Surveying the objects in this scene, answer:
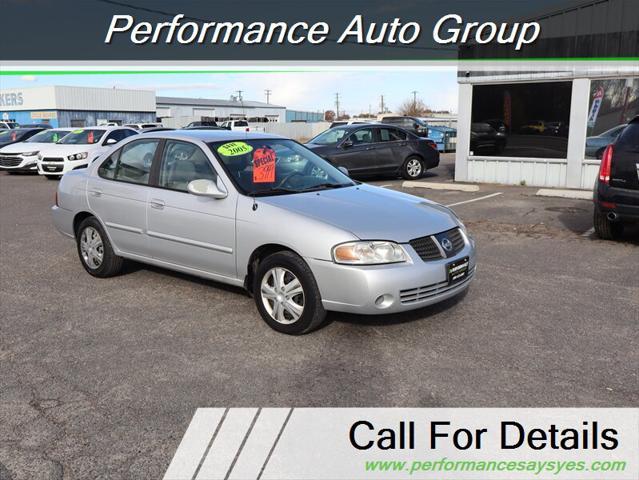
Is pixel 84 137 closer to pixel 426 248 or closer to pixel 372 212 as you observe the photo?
pixel 372 212

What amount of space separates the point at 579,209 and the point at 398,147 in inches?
235

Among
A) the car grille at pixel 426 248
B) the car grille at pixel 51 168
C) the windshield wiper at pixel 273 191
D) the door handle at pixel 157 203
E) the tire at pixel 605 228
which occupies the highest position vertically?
the windshield wiper at pixel 273 191

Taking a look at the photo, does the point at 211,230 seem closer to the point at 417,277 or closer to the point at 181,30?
the point at 417,277

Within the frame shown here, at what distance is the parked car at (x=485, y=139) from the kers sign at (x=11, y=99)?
208 ft

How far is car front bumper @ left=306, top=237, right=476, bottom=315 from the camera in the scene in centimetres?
435

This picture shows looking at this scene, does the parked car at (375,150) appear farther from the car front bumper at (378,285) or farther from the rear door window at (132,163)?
the car front bumper at (378,285)

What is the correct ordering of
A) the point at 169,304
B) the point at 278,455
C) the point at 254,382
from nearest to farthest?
1. the point at 278,455
2. the point at 254,382
3. the point at 169,304

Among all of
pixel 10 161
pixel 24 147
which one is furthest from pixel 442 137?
pixel 10 161

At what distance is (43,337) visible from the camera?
4.76 metres

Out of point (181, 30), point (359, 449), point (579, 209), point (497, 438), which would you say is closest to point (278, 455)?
point (359, 449)

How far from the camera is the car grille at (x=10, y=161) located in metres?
18.9

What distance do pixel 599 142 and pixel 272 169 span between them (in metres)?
10.3

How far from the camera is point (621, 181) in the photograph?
753 centimetres

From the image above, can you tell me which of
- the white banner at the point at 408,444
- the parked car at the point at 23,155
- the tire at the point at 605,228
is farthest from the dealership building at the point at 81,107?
the white banner at the point at 408,444
